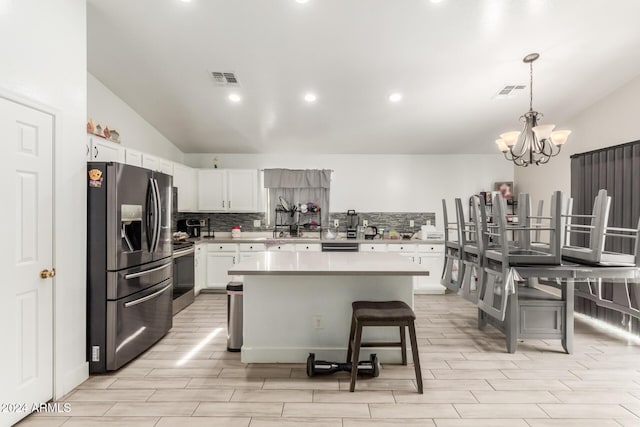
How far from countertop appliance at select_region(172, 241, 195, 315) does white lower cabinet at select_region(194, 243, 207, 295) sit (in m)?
0.25

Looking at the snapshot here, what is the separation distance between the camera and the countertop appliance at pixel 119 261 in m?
2.71

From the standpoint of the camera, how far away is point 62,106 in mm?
2484

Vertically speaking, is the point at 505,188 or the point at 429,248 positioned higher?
the point at 505,188

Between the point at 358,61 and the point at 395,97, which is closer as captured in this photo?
the point at 358,61

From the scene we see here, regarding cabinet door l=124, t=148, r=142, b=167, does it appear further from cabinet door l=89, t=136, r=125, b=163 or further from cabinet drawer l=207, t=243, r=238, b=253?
cabinet drawer l=207, t=243, r=238, b=253

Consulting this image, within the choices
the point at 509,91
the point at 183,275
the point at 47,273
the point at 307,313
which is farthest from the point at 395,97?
the point at 47,273

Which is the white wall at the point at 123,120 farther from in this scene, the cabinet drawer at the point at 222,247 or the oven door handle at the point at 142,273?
the oven door handle at the point at 142,273

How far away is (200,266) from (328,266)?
11.0ft

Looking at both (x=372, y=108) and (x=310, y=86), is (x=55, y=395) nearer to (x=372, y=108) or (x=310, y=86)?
(x=310, y=86)

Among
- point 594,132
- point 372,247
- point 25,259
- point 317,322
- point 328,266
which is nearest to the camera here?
point 25,259

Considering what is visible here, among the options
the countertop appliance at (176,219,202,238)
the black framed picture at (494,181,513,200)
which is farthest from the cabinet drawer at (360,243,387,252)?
the countertop appliance at (176,219,202,238)

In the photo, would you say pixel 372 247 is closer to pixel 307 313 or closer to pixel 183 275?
pixel 307 313

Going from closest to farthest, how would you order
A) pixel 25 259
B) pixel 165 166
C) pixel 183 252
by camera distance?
pixel 25 259 → pixel 183 252 → pixel 165 166

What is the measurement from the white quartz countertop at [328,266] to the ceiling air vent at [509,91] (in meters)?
2.64
